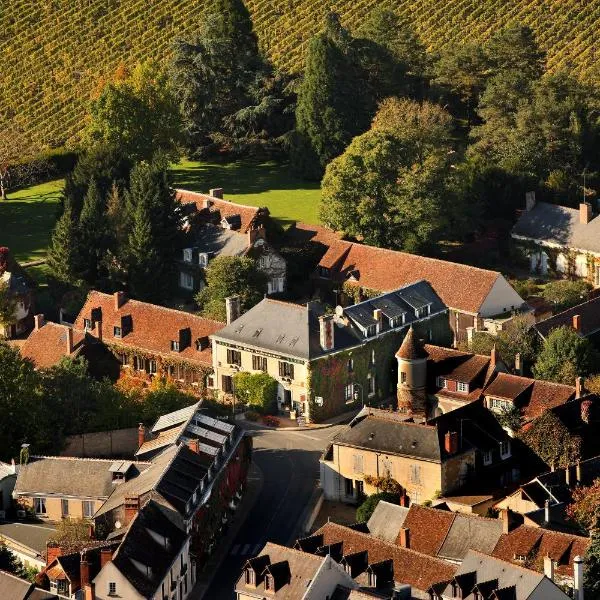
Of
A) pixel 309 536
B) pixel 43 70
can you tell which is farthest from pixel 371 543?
pixel 43 70

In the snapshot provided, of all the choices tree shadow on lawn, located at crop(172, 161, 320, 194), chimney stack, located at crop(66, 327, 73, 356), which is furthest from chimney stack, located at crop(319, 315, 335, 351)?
tree shadow on lawn, located at crop(172, 161, 320, 194)

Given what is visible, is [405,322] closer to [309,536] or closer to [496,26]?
[309,536]

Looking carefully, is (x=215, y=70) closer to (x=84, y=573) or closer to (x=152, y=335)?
(x=152, y=335)

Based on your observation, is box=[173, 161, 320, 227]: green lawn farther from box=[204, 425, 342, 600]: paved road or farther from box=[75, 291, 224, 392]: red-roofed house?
box=[204, 425, 342, 600]: paved road

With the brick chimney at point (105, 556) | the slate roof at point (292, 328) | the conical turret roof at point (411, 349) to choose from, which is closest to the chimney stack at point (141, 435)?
the slate roof at point (292, 328)

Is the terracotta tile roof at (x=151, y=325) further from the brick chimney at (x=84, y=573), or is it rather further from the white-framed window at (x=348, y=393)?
the brick chimney at (x=84, y=573)

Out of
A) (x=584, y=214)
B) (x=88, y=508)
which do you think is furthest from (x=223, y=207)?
(x=88, y=508)
